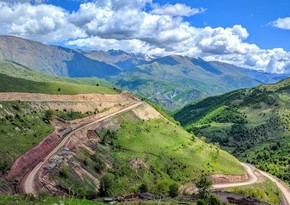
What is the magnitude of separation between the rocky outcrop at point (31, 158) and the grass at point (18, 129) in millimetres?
1426

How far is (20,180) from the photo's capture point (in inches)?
3807

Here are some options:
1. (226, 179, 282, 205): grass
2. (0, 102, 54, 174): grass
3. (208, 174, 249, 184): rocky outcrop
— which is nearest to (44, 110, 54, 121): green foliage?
(0, 102, 54, 174): grass

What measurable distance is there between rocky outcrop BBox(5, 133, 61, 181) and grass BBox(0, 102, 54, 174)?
1426 millimetres

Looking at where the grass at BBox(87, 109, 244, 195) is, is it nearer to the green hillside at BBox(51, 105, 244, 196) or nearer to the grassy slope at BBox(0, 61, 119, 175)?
the green hillside at BBox(51, 105, 244, 196)

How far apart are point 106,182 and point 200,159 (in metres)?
97.4

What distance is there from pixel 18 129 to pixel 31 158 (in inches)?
Result: 623

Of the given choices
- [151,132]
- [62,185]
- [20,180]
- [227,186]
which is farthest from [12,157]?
[227,186]

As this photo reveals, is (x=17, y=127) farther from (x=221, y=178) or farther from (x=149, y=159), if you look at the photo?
(x=221, y=178)

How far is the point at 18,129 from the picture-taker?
124 meters

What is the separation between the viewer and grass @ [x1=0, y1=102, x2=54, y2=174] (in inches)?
4161

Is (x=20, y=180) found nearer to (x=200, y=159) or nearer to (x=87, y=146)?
(x=87, y=146)

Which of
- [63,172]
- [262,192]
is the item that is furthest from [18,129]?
[262,192]

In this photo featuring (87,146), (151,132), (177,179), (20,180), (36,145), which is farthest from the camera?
(151,132)

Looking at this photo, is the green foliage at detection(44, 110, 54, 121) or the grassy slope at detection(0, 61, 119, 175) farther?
the green foliage at detection(44, 110, 54, 121)
